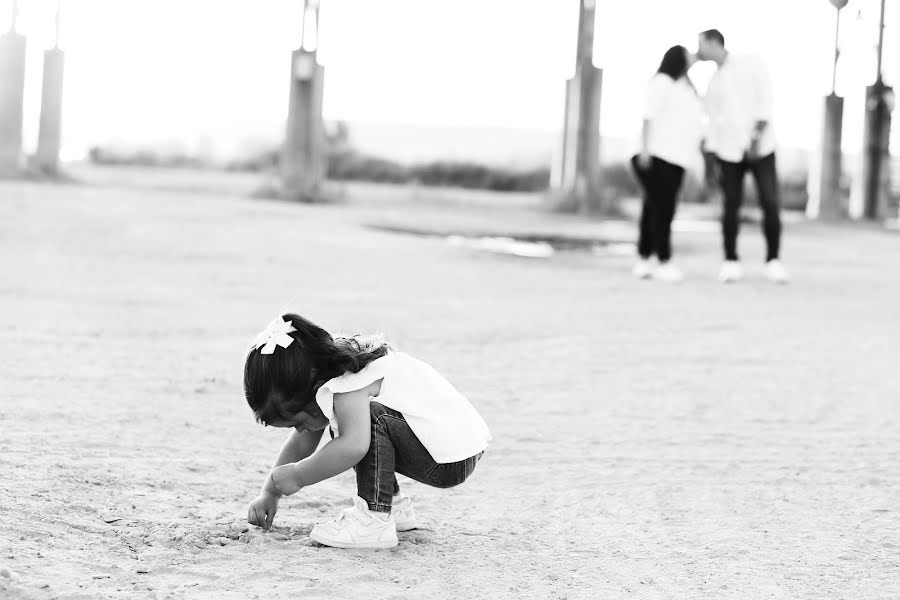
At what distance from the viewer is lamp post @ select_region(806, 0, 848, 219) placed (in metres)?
17.3

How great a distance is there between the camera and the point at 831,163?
17.6 m

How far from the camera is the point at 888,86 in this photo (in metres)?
17.9

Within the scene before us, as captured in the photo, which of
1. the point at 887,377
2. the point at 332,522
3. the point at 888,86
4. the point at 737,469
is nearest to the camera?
the point at 332,522

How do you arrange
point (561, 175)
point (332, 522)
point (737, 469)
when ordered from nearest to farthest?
point (332, 522)
point (737, 469)
point (561, 175)

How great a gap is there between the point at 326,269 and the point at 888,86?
12.3m

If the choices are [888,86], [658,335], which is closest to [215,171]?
[888,86]

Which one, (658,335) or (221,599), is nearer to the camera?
(221,599)

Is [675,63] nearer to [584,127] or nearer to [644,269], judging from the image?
[644,269]

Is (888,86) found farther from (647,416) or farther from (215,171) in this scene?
(647,416)

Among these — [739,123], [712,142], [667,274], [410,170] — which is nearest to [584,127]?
[667,274]

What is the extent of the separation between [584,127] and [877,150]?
5.11m

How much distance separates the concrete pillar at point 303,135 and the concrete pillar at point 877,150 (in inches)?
326

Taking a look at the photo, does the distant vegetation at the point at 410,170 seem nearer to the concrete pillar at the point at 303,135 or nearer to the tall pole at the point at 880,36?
the tall pole at the point at 880,36

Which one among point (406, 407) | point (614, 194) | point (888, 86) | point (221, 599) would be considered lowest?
point (221, 599)
